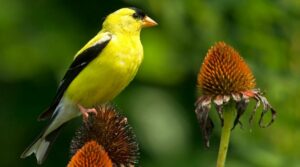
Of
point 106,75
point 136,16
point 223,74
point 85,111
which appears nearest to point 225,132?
point 223,74

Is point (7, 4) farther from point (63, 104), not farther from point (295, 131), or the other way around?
point (295, 131)

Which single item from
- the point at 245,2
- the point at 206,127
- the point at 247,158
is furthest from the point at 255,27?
the point at 206,127

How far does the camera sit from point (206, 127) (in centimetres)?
383

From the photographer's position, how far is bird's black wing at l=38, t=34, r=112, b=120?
5273 mm

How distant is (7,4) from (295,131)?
2.48 meters

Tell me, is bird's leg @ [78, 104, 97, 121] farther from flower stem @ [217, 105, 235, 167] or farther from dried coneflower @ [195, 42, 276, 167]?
flower stem @ [217, 105, 235, 167]

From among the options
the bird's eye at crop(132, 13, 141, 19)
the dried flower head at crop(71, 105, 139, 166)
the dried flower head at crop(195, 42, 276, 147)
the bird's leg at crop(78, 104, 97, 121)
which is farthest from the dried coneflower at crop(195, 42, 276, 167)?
the bird's eye at crop(132, 13, 141, 19)

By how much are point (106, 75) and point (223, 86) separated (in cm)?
129

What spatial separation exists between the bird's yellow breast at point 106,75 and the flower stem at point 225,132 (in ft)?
4.53

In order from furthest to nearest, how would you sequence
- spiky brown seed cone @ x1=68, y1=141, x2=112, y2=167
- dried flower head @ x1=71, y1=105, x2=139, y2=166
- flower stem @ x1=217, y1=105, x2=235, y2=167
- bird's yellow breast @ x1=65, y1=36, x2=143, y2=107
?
bird's yellow breast @ x1=65, y1=36, x2=143, y2=107, dried flower head @ x1=71, y1=105, x2=139, y2=166, spiky brown seed cone @ x1=68, y1=141, x2=112, y2=167, flower stem @ x1=217, y1=105, x2=235, y2=167

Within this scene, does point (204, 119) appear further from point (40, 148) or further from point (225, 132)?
point (40, 148)

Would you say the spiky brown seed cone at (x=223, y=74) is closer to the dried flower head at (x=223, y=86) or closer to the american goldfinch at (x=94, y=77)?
the dried flower head at (x=223, y=86)

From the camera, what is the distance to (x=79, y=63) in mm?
5324

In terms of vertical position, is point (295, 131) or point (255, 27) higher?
point (255, 27)
